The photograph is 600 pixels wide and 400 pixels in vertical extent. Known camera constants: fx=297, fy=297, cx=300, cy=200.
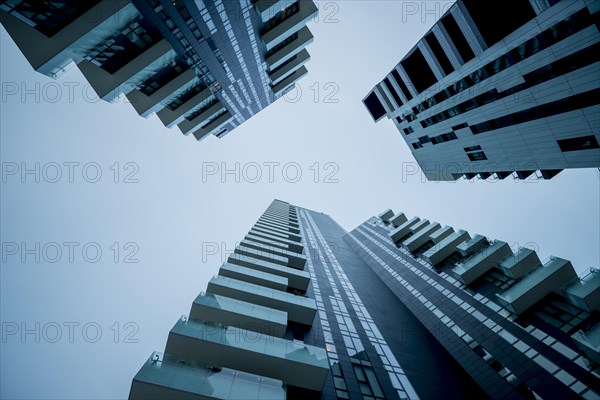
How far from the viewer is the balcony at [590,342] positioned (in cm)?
1677

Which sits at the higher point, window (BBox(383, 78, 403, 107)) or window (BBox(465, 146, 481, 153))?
window (BBox(383, 78, 403, 107))

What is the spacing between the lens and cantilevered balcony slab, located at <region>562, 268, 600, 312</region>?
753 inches

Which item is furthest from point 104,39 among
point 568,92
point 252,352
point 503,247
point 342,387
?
point 503,247

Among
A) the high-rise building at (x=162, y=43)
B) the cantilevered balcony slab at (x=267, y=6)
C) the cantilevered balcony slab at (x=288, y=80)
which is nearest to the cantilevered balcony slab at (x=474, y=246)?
the high-rise building at (x=162, y=43)

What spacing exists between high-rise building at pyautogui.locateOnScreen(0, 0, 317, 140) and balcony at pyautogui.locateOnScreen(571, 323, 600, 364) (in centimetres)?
2998

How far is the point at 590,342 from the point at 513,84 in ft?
58.8

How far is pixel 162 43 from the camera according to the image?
1917cm

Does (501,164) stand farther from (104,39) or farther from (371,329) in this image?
(104,39)

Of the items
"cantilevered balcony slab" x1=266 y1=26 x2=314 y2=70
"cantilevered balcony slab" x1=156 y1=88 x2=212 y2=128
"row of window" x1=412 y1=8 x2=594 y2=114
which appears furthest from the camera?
"cantilevered balcony slab" x1=266 y1=26 x2=314 y2=70

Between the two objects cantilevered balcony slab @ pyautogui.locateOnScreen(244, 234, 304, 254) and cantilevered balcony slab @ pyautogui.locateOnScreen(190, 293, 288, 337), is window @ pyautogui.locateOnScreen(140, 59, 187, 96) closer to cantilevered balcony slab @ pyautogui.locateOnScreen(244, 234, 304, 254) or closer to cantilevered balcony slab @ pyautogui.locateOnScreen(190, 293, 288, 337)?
cantilevered balcony slab @ pyautogui.locateOnScreen(190, 293, 288, 337)

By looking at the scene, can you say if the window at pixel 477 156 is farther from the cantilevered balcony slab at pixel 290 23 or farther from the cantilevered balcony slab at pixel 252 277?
the cantilevered balcony slab at pixel 252 277

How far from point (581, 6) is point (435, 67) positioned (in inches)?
563

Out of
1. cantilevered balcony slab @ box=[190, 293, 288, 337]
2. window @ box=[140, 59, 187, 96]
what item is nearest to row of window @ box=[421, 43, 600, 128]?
cantilevered balcony slab @ box=[190, 293, 288, 337]

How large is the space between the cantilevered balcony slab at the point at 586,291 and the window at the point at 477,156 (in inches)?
512
